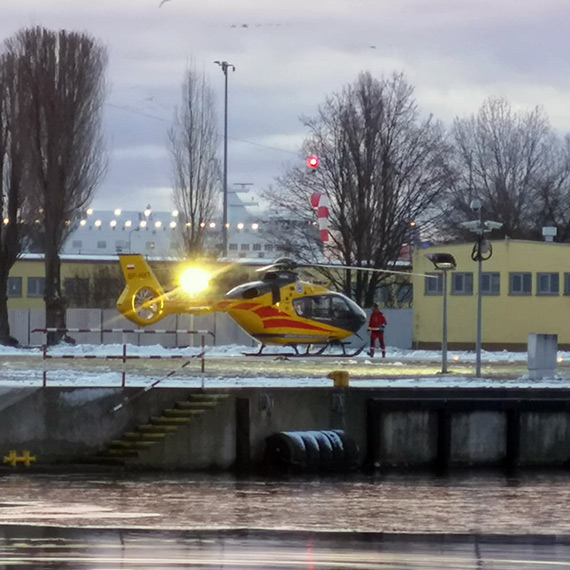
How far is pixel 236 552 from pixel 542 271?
163 ft

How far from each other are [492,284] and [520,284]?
1.30 m

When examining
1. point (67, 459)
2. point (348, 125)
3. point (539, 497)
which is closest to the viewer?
point (539, 497)

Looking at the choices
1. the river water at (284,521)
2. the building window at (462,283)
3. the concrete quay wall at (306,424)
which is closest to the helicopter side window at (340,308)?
the concrete quay wall at (306,424)

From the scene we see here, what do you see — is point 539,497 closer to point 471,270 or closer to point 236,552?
point 236,552

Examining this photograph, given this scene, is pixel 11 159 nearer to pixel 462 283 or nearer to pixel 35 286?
pixel 462 283

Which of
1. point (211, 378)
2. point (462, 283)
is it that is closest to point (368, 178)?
point (462, 283)

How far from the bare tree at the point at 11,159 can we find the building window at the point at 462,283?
731 inches

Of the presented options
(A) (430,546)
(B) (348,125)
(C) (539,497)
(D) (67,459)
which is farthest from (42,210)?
(A) (430,546)

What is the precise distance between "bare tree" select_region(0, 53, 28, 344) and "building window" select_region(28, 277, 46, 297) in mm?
26366

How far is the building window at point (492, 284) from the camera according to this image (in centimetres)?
6588

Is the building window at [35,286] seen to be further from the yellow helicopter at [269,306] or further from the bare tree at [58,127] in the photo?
the yellow helicopter at [269,306]

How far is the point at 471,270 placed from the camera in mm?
66188

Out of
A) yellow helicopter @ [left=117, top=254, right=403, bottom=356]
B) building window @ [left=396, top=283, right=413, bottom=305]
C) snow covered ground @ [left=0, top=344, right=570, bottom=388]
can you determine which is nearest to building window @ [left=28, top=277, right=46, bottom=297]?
building window @ [left=396, top=283, right=413, bottom=305]

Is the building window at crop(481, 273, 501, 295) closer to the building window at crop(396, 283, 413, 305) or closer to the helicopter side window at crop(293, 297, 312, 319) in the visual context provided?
the building window at crop(396, 283, 413, 305)
